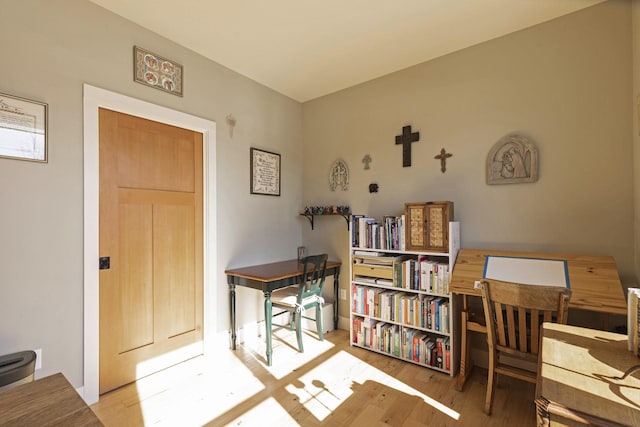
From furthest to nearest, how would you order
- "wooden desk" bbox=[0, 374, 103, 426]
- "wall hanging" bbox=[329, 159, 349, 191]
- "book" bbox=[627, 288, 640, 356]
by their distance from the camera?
"wall hanging" bbox=[329, 159, 349, 191]
"book" bbox=[627, 288, 640, 356]
"wooden desk" bbox=[0, 374, 103, 426]

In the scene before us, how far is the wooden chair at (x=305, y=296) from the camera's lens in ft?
8.81

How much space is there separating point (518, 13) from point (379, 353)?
287 cm

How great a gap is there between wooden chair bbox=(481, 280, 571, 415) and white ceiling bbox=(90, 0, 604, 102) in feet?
6.16

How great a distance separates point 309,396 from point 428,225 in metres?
1.56

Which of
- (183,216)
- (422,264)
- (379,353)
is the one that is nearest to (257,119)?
(183,216)

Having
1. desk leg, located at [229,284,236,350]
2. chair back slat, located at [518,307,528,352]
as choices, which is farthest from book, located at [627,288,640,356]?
Result: desk leg, located at [229,284,236,350]

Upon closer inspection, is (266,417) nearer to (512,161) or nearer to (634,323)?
(634,323)

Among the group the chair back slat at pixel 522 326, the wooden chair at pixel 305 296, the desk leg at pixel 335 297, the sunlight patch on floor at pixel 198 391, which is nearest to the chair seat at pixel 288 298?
the wooden chair at pixel 305 296

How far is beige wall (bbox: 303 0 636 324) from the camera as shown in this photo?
2.00 meters

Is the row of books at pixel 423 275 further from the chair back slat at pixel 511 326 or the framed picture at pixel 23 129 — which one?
the framed picture at pixel 23 129

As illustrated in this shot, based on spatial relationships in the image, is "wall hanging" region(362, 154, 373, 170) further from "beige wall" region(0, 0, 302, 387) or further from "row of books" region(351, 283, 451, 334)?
"beige wall" region(0, 0, 302, 387)

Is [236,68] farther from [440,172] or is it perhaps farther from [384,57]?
[440,172]

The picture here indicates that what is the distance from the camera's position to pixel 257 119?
10.4ft

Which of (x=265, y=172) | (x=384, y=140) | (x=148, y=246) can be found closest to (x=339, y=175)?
(x=384, y=140)
